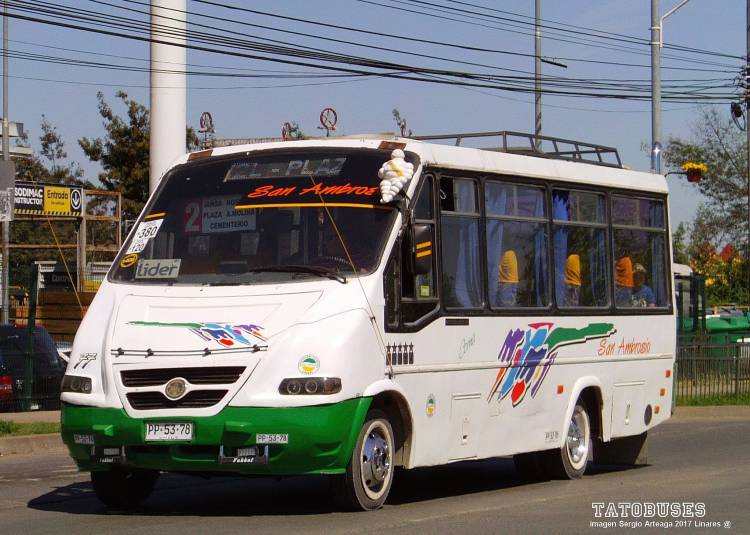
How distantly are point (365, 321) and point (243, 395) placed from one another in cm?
108

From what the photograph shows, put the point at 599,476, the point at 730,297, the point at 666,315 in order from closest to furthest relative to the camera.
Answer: the point at 599,476
the point at 666,315
the point at 730,297

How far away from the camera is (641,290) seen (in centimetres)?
1449

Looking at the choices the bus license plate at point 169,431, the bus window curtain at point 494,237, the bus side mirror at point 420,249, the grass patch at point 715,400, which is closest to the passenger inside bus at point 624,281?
the bus window curtain at point 494,237

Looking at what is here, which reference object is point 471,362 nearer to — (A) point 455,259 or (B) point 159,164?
(A) point 455,259

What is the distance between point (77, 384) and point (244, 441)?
1.43 meters

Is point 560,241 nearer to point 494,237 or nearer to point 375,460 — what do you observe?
point 494,237

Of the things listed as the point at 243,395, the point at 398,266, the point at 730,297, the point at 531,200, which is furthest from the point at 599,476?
the point at 730,297

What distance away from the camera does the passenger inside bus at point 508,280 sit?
12000mm

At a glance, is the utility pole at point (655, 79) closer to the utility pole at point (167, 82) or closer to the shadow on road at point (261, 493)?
the utility pole at point (167, 82)

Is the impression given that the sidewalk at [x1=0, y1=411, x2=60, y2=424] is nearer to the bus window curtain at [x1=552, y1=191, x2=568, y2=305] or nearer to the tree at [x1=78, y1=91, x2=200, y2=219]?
the bus window curtain at [x1=552, y1=191, x2=568, y2=305]

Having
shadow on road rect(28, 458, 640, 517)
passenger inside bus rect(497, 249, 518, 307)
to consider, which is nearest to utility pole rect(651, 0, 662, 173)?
shadow on road rect(28, 458, 640, 517)

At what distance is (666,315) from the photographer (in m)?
14.9

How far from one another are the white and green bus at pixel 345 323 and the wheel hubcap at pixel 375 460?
2 cm

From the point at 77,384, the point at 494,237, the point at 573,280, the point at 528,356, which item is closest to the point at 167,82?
the point at 573,280
